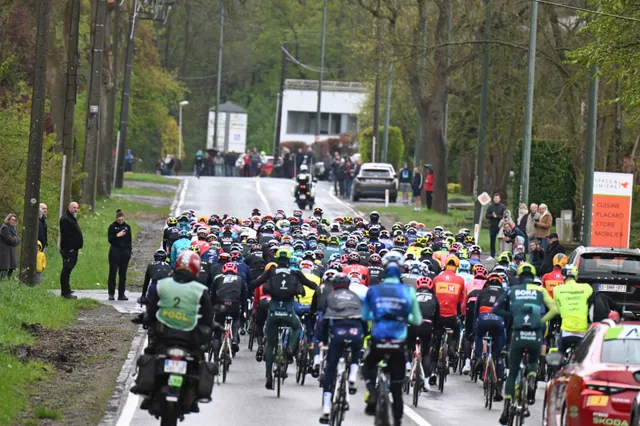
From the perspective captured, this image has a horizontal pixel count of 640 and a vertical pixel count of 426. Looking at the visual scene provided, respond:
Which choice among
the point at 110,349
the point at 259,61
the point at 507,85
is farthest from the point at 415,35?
the point at 259,61

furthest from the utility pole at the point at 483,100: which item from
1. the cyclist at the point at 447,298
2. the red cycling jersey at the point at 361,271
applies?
the cyclist at the point at 447,298

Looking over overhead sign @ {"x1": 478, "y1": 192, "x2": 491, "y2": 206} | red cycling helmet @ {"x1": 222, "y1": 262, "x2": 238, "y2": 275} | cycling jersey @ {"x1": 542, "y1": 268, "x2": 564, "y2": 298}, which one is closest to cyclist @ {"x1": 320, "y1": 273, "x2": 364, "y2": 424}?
red cycling helmet @ {"x1": 222, "y1": 262, "x2": 238, "y2": 275}

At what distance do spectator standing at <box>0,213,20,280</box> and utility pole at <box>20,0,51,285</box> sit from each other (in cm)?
42

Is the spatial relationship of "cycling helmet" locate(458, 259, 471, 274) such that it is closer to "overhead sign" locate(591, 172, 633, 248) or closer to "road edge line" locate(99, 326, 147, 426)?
"road edge line" locate(99, 326, 147, 426)

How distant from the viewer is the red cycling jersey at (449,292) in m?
19.7

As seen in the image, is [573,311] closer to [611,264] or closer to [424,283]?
[424,283]

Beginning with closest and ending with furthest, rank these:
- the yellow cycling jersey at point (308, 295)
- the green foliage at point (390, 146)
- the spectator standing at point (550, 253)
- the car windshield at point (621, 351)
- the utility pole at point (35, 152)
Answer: the car windshield at point (621, 351)
the yellow cycling jersey at point (308, 295)
the utility pole at point (35, 152)
the spectator standing at point (550, 253)
the green foliage at point (390, 146)

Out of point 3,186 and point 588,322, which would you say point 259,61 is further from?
point 588,322

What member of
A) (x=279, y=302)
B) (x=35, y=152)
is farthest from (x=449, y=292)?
(x=35, y=152)

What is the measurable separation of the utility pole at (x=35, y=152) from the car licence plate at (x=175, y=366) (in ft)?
44.9

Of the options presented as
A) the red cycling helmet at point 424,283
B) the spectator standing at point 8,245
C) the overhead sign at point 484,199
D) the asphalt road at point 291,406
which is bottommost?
the asphalt road at point 291,406

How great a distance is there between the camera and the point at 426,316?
1825cm

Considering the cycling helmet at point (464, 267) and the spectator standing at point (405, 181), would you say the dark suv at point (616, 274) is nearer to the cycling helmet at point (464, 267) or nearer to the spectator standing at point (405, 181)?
the cycling helmet at point (464, 267)

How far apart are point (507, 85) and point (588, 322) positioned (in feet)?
109
